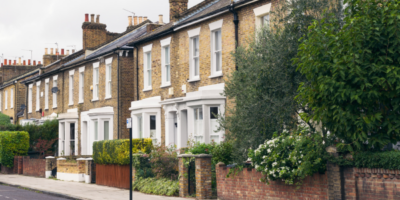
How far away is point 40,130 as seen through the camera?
34.0 meters

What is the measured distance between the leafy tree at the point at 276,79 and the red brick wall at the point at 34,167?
18.9 metres

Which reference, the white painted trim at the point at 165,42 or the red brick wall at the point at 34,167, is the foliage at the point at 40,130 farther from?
the white painted trim at the point at 165,42

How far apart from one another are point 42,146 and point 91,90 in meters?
5.91

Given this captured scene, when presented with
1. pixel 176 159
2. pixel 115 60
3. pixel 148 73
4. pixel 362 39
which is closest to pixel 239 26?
pixel 176 159

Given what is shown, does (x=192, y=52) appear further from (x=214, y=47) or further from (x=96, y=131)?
(x=96, y=131)

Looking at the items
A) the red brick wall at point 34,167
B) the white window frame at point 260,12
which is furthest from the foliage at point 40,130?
the white window frame at point 260,12

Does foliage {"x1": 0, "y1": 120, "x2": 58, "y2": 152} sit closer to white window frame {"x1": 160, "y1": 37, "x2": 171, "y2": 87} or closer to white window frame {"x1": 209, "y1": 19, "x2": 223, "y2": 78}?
white window frame {"x1": 160, "y1": 37, "x2": 171, "y2": 87}

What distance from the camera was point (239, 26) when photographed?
18.9 meters

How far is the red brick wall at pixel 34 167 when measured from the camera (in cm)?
2903

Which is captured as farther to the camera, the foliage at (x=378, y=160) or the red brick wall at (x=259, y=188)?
the red brick wall at (x=259, y=188)

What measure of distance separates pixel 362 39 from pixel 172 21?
15991 mm

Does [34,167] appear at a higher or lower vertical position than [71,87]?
lower

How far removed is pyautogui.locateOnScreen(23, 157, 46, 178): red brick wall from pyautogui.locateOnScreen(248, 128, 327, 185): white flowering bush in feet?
63.7

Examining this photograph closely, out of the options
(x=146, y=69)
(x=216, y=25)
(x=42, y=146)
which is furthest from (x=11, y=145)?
(x=216, y=25)
